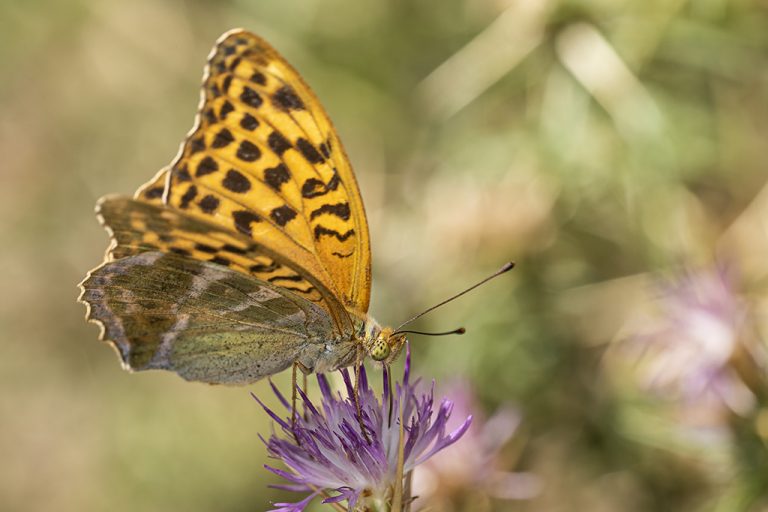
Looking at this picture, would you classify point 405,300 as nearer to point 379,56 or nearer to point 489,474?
point 489,474

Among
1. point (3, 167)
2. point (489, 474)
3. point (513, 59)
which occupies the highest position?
point (3, 167)

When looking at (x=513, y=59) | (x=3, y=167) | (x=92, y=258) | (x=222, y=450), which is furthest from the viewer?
(x=3, y=167)

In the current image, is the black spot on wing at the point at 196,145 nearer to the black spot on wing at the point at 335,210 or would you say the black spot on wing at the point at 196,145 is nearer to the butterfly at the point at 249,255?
the butterfly at the point at 249,255

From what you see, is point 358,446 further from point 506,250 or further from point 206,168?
point 506,250

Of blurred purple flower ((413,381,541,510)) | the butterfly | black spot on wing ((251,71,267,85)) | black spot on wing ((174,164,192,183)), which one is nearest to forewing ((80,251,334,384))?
the butterfly

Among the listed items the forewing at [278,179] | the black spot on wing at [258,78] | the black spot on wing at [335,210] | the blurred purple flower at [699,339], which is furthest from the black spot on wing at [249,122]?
the blurred purple flower at [699,339]

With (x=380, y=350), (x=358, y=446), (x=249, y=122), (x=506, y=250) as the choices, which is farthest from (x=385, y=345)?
(x=506, y=250)

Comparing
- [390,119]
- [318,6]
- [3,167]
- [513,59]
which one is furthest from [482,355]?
[3,167]
